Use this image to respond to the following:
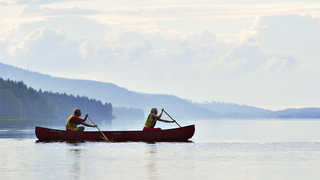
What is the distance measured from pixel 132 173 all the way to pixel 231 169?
4607mm

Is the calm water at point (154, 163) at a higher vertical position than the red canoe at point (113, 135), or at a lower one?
lower

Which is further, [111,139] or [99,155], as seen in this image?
[111,139]

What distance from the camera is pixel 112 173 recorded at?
100ft

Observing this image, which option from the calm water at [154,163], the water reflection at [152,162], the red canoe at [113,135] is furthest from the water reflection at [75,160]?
the water reflection at [152,162]

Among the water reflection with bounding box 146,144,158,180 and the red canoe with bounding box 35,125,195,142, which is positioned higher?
the red canoe with bounding box 35,125,195,142

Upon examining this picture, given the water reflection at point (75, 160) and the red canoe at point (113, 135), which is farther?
the red canoe at point (113, 135)

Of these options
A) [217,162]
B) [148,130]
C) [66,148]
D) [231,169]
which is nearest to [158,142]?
[148,130]

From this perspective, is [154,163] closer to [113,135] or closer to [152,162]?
[152,162]

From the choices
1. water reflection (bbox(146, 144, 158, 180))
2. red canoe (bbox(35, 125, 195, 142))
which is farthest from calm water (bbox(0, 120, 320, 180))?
red canoe (bbox(35, 125, 195, 142))

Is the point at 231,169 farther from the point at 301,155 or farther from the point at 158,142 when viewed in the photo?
the point at 158,142

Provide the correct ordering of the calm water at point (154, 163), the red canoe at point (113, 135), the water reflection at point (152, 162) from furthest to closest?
the red canoe at point (113, 135), the calm water at point (154, 163), the water reflection at point (152, 162)

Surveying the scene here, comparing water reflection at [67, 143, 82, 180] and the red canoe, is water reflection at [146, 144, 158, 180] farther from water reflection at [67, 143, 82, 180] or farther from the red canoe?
the red canoe

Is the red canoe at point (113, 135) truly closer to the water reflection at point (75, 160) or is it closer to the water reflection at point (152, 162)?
the water reflection at point (75, 160)

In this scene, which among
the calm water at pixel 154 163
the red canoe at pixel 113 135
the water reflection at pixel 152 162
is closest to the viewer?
the water reflection at pixel 152 162
